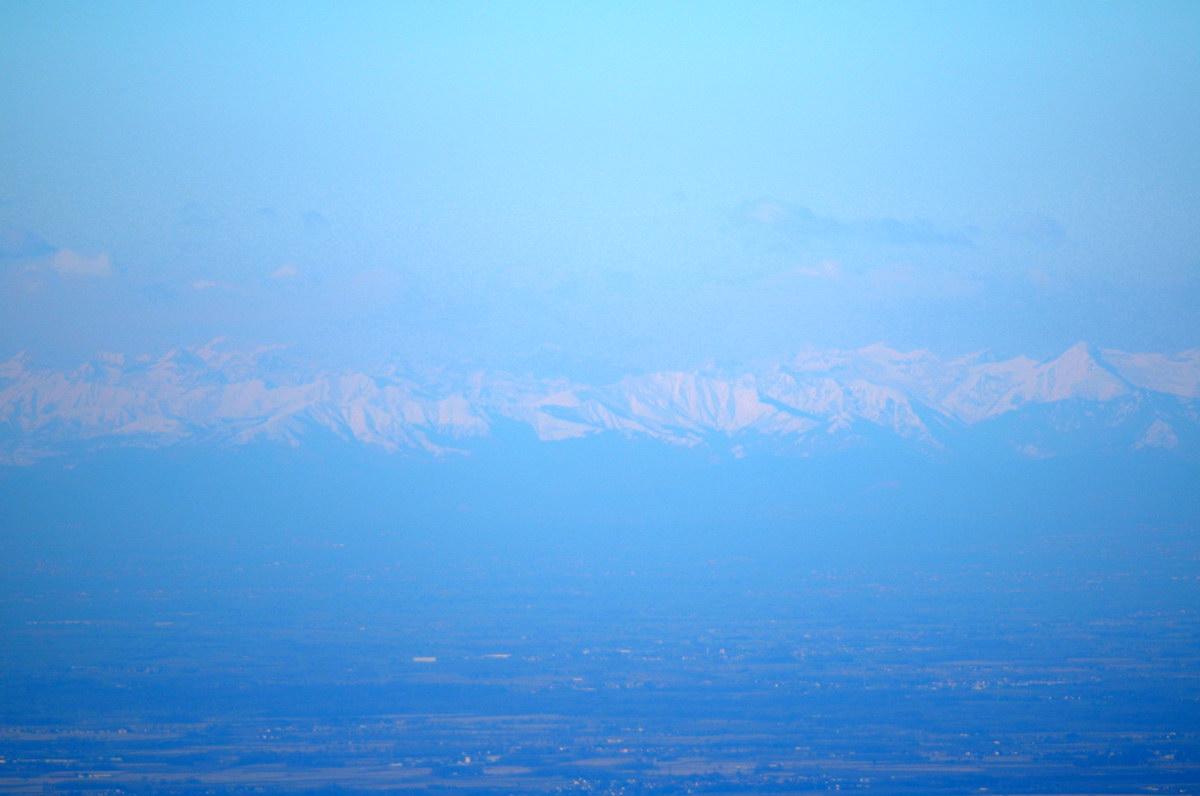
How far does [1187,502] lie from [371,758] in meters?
39.0

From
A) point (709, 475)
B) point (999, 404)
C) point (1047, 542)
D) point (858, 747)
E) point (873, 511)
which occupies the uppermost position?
point (999, 404)

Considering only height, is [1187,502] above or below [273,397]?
below

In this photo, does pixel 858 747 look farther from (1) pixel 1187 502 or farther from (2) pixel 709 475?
(2) pixel 709 475

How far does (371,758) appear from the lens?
22.7 m

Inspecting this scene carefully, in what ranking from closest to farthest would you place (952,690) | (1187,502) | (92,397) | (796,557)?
(952,690)
(796,557)
(1187,502)
(92,397)

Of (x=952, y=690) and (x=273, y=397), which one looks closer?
(x=952, y=690)

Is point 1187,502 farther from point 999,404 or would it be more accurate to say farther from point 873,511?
point 999,404

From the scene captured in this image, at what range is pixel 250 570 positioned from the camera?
4116cm

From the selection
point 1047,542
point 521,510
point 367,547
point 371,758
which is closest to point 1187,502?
point 1047,542

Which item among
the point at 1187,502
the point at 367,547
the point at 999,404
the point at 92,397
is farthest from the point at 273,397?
the point at 1187,502

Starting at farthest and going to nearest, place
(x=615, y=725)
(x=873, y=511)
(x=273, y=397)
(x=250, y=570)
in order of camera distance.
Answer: (x=273, y=397) < (x=873, y=511) < (x=250, y=570) < (x=615, y=725)

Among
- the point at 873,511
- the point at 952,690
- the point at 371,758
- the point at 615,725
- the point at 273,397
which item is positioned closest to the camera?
the point at 371,758

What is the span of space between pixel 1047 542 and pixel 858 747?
2471 centimetres

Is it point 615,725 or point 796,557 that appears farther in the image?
point 796,557
